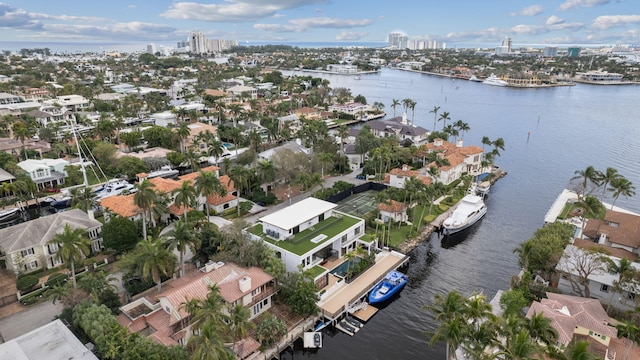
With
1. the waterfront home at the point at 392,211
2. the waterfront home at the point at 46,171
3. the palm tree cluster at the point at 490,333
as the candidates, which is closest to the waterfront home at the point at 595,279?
the palm tree cluster at the point at 490,333

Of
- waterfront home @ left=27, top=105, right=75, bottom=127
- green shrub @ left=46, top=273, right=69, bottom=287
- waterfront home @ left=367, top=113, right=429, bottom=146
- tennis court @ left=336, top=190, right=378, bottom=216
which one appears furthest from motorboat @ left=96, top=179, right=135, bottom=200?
waterfront home @ left=367, top=113, right=429, bottom=146

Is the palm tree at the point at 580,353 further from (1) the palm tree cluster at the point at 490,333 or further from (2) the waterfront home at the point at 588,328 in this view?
(2) the waterfront home at the point at 588,328

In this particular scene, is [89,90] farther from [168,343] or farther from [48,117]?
[168,343]

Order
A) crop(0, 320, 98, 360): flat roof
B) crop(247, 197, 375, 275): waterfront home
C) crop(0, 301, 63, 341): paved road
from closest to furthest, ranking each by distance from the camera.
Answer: crop(0, 320, 98, 360): flat roof < crop(0, 301, 63, 341): paved road < crop(247, 197, 375, 275): waterfront home

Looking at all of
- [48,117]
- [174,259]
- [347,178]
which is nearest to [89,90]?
[48,117]

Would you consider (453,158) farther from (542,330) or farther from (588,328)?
(542,330)

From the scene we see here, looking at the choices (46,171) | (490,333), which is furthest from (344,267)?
(46,171)

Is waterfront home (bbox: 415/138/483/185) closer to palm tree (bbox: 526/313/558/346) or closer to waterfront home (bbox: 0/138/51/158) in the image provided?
palm tree (bbox: 526/313/558/346)
